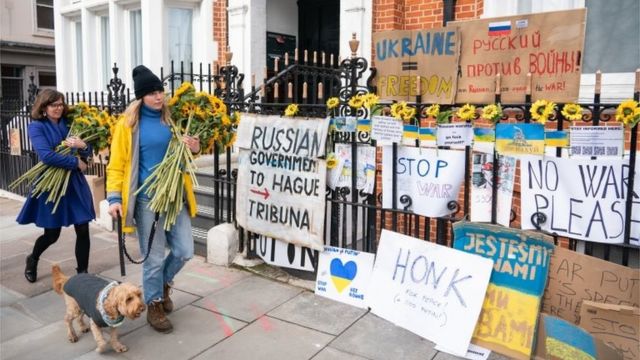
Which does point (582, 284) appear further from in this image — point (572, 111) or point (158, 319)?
point (158, 319)

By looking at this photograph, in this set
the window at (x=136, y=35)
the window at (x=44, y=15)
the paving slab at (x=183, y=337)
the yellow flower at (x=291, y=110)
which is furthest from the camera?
the window at (x=44, y=15)

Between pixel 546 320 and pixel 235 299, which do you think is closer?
pixel 546 320

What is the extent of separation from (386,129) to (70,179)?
10.1 ft

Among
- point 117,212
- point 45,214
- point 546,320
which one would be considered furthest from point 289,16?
point 546,320

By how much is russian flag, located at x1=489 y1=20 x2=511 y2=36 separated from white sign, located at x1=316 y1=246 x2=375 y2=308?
6.68 feet

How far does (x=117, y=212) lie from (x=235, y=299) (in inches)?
54.3

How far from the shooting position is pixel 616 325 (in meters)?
3.21

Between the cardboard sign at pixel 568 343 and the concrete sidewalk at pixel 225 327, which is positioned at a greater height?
the cardboard sign at pixel 568 343

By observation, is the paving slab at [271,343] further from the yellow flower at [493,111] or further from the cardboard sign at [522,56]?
the cardboard sign at [522,56]

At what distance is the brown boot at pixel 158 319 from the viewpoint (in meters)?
3.98

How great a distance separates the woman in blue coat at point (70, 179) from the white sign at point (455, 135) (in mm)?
3344

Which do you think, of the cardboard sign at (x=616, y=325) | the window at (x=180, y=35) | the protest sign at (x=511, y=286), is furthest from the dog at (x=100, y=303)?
the window at (x=180, y=35)

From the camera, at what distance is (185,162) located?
399 cm

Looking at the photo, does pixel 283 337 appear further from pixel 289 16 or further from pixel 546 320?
pixel 289 16
